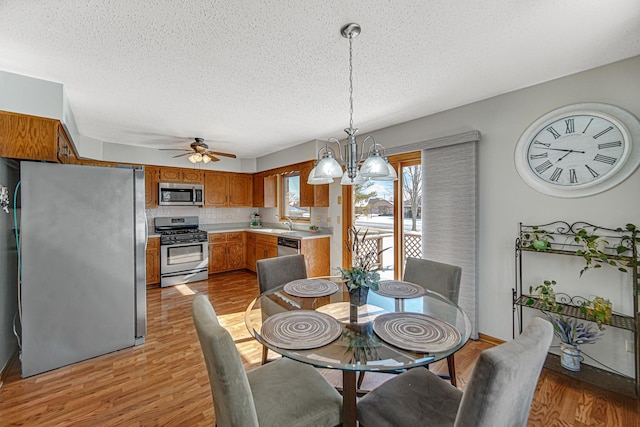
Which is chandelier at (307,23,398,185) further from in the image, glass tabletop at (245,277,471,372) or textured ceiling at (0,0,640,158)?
glass tabletop at (245,277,471,372)

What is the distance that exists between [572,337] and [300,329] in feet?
7.32

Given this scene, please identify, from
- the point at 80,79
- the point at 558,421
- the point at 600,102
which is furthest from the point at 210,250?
the point at 600,102

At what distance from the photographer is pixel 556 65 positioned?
2.03m

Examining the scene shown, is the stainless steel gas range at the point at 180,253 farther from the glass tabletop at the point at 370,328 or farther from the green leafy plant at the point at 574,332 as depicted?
the green leafy plant at the point at 574,332

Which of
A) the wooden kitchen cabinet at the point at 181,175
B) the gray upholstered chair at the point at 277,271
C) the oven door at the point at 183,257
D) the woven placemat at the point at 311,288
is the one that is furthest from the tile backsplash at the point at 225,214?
the woven placemat at the point at 311,288

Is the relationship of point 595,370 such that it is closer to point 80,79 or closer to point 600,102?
point 600,102

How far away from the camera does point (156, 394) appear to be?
1.92 meters

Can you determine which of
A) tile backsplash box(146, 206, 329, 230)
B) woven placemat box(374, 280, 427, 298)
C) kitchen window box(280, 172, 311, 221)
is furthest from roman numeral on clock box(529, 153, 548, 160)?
kitchen window box(280, 172, 311, 221)

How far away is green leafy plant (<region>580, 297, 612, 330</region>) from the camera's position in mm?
1856

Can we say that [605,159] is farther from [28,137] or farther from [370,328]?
[28,137]

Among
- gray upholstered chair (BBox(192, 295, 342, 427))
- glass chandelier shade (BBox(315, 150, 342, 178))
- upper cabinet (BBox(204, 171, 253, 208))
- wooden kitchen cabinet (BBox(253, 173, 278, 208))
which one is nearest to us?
gray upholstered chair (BBox(192, 295, 342, 427))

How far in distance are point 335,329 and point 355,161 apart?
41.5 inches

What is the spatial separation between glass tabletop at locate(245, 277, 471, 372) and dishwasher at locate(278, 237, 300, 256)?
88.2 inches

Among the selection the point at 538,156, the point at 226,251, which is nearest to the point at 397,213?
the point at 538,156
